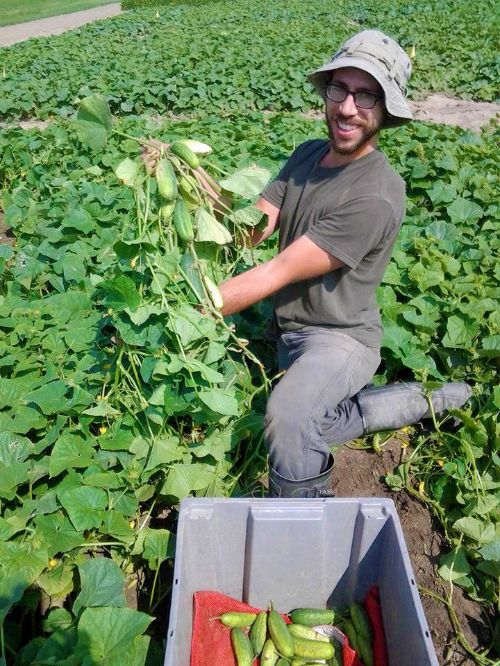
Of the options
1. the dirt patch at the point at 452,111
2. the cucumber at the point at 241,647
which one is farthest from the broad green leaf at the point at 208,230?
the dirt patch at the point at 452,111

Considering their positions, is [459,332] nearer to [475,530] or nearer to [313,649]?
[475,530]

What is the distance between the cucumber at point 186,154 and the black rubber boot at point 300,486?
130 cm

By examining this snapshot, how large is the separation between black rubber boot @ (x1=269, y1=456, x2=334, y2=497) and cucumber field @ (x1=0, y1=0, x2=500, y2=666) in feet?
0.98

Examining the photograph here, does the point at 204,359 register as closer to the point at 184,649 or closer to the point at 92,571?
the point at 92,571

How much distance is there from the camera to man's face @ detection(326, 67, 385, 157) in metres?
2.43

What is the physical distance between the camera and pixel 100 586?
74.7 inches

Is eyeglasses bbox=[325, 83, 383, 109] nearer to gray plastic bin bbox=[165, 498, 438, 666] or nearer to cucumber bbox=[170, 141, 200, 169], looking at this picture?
cucumber bbox=[170, 141, 200, 169]

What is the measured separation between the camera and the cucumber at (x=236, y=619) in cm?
203

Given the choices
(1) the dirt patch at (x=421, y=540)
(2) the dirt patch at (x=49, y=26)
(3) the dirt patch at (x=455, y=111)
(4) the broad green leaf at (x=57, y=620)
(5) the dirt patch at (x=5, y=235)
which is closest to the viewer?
(4) the broad green leaf at (x=57, y=620)

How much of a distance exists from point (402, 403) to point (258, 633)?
4.46 ft

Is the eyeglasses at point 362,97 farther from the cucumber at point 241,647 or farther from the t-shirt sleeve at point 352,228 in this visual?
the cucumber at point 241,647

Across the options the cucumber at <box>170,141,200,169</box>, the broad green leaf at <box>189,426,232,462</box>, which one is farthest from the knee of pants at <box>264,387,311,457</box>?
the cucumber at <box>170,141,200,169</box>

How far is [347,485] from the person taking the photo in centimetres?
277

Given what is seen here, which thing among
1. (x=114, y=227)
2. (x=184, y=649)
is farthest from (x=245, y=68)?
(x=184, y=649)
